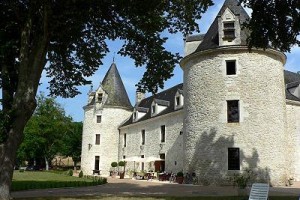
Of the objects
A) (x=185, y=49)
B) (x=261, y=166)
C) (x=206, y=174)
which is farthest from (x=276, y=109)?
(x=185, y=49)

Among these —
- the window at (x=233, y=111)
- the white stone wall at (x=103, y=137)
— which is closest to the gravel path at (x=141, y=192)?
the window at (x=233, y=111)

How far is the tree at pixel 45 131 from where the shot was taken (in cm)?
5434

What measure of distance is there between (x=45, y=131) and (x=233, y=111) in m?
36.7

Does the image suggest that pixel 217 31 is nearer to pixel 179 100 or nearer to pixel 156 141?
pixel 179 100

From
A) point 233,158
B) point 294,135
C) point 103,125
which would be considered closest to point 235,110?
point 233,158

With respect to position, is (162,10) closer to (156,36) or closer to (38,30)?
(156,36)

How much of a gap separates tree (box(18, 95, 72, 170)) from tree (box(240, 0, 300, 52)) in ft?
145

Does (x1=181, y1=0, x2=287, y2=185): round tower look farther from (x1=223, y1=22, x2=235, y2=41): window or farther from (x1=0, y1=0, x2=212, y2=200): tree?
(x1=0, y1=0, x2=212, y2=200): tree

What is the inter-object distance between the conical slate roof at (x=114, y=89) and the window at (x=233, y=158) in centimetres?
2634

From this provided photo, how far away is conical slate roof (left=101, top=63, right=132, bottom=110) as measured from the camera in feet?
158

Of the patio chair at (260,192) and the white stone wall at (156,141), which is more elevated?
the white stone wall at (156,141)

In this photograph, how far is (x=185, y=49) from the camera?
1198 inches

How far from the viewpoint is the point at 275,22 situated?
1471cm

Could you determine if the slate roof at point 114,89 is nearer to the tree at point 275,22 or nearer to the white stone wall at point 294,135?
the white stone wall at point 294,135
